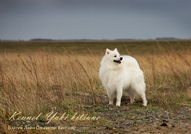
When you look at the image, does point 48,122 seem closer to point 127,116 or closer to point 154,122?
point 127,116

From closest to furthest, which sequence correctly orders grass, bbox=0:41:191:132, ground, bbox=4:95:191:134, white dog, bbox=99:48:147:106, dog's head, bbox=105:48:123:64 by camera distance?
ground, bbox=4:95:191:134, grass, bbox=0:41:191:132, dog's head, bbox=105:48:123:64, white dog, bbox=99:48:147:106

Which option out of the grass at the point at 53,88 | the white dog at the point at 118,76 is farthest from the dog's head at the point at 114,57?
the grass at the point at 53,88

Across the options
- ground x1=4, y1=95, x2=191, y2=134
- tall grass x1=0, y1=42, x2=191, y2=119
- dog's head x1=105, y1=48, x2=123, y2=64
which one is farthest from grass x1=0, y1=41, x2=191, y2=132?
dog's head x1=105, y1=48, x2=123, y2=64

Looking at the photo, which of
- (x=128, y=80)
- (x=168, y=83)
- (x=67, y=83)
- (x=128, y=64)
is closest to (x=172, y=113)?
(x=128, y=80)

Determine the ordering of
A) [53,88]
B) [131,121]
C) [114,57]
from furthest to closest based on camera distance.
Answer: [53,88], [114,57], [131,121]

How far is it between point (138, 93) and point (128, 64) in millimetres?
915

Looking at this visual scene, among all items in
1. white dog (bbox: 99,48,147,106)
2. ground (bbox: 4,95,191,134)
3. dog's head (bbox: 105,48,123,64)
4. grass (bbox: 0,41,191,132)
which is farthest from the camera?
white dog (bbox: 99,48,147,106)

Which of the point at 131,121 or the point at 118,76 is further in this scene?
the point at 118,76

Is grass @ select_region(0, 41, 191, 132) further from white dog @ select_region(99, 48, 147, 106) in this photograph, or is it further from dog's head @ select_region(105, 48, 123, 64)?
dog's head @ select_region(105, 48, 123, 64)

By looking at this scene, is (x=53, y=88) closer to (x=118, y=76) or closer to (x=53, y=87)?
(x=53, y=87)

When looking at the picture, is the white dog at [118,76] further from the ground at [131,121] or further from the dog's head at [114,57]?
the ground at [131,121]

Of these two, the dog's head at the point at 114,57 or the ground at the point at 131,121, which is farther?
the dog's head at the point at 114,57

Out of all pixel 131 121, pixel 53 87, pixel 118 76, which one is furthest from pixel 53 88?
pixel 131 121

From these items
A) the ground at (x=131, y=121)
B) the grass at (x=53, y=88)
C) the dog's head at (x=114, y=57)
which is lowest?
the ground at (x=131, y=121)
